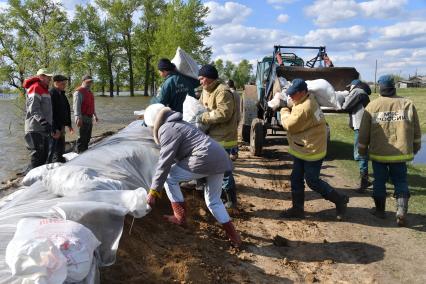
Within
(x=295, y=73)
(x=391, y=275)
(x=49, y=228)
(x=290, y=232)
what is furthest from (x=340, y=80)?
(x=49, y=228)

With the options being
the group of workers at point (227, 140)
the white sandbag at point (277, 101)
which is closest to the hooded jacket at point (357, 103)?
the group of workers at point (227, 140)

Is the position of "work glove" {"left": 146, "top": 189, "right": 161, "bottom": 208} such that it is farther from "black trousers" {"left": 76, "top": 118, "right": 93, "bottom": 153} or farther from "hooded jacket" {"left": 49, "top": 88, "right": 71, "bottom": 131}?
"black trousers" {"left": 76, "top": 118, "right": 93, "bottom": 153}

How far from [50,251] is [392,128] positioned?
4245 millimetres

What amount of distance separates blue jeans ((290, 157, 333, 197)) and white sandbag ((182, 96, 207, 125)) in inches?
55.2

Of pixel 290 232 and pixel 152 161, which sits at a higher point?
pixel 152 161

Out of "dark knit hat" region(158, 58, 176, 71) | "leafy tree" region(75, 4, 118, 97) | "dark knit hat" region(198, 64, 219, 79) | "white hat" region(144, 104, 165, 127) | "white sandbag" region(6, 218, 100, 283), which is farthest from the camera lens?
"leafy tree" region(75, 4, 118, 97)

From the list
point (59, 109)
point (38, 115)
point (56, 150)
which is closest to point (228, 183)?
point (38, 115)

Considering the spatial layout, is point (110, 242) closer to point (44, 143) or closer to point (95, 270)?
point (95, 270)

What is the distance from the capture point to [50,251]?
2420 mm

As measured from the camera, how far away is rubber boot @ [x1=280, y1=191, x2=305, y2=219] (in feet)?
18.0

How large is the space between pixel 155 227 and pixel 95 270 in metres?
1.74

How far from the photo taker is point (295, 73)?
900 centimetres

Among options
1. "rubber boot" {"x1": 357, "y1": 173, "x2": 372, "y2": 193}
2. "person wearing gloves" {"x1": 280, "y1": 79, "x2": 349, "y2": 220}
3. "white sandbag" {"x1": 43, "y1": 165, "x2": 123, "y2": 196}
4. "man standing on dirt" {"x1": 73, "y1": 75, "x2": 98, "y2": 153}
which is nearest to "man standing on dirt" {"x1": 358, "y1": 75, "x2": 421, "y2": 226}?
"person wearing gloves" {"x1": 280, "y1": 79, "x2": 349, "y2": 220}

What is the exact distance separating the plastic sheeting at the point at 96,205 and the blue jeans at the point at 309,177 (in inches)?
73.9
